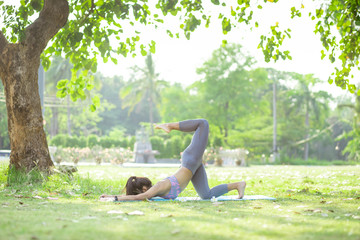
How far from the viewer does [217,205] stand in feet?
19.7

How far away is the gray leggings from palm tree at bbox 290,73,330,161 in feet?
130

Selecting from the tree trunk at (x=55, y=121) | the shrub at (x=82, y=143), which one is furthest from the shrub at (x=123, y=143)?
the tree trunk at (x=55, y=121)

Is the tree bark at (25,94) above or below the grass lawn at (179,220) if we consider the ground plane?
above

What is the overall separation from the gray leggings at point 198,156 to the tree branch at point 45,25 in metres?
4.13

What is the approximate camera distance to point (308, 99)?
45.6 metres

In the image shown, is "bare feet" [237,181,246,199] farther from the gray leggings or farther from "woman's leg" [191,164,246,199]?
the gray leggings

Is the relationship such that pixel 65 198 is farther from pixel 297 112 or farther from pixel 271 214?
pixel 297 112

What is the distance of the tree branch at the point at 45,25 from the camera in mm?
9242

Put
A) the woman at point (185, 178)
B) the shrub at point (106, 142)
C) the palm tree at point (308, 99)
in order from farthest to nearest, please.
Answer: the palm tree at point (308, 99), the shrub at point (106, 142), the woman at point (185, 178)

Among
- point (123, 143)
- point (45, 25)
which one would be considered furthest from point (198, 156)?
point (123, 143)

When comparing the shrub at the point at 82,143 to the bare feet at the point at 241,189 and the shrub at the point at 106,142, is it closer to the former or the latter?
the shrub at the point at 106,142

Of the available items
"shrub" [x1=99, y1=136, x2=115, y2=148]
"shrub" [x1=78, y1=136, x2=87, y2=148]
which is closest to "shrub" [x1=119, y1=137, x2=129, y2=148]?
"shrub" [x1=99, y1=136, x2=115, y2=148]

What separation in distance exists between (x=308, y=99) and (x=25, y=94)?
39.9 metres

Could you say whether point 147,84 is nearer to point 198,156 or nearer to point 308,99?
point 308,99
